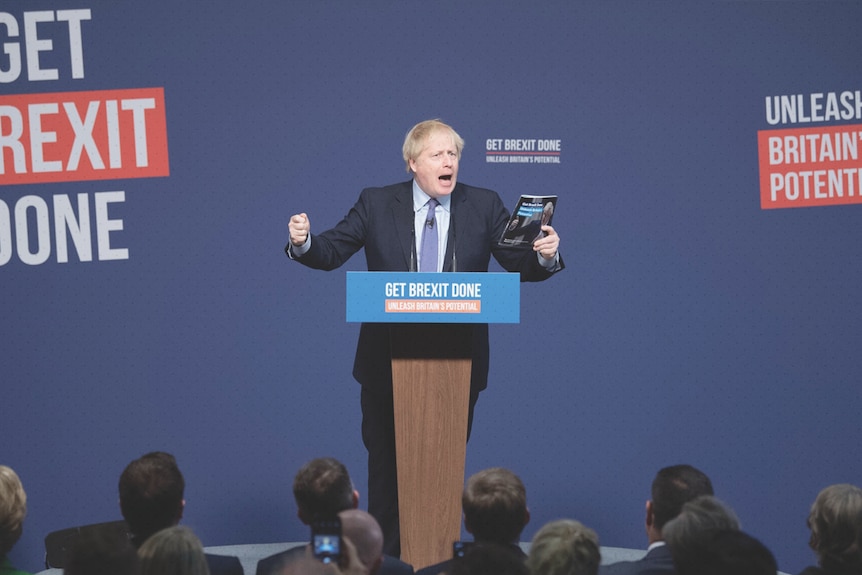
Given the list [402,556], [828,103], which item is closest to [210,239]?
[402,556]

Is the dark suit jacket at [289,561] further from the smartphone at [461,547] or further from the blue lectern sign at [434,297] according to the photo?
the blue lectern sign at [434,297]

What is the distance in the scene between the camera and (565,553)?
2398mm

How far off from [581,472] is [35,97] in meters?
3.13

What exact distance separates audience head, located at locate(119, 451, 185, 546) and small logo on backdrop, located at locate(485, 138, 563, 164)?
9.06 ft

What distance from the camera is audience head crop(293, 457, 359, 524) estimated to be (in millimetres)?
2977

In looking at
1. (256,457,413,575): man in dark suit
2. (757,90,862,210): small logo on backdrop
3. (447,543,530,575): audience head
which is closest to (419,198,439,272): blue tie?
(256,457,413,575): man in dark suit

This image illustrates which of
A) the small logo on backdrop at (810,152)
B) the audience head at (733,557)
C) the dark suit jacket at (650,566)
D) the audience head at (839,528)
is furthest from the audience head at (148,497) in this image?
the small logo on backdrop at (810,152)

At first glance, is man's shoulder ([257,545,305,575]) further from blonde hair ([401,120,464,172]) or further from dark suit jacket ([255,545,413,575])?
blonde hair ([401,120,464,172])

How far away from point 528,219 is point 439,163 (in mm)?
478

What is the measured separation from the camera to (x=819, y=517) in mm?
2846

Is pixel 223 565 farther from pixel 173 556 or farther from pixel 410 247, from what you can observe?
pixel 410 247

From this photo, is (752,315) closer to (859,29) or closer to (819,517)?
(859,29)

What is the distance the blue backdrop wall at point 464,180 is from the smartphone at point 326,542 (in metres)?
2.85

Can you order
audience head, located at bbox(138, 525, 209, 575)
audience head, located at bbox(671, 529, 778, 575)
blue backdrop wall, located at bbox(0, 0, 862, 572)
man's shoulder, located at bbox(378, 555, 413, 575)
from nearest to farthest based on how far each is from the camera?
audience head, located at bbox(671, 529, 778, 575), audience head, located at bbox(138, 525, 209, 575), man's shoulder, located at bbox(378, 555, 413, 575), blue backdrop wall, located at bbox(0, 0, 862, 572)
